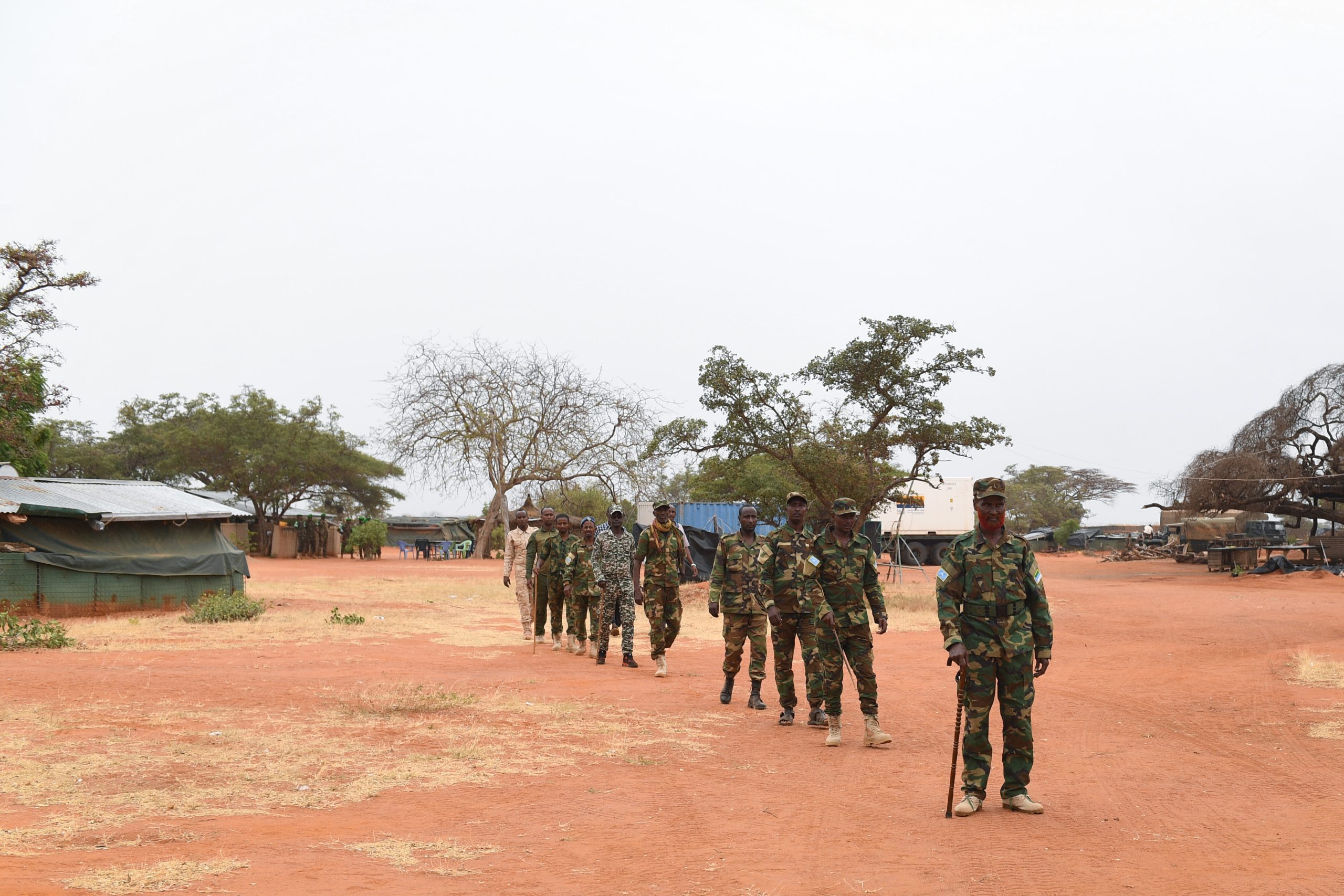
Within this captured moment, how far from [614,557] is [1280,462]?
94.5 feet

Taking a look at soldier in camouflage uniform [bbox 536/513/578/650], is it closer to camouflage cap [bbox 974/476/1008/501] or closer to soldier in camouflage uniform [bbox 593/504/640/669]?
soldier in camouflage uniform [bbox 593/504/640/669]

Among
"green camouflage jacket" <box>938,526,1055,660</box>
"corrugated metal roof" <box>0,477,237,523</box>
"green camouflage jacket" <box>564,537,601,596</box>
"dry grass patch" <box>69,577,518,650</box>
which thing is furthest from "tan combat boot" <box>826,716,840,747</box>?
"corrugated metal roof" <box>0,477,237,523</box>

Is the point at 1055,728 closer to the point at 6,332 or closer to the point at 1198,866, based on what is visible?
the point at 1198,866

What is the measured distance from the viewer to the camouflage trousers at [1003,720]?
607cm

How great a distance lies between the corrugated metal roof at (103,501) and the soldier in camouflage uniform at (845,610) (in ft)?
47.2

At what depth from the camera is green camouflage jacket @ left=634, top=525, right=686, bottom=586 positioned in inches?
465

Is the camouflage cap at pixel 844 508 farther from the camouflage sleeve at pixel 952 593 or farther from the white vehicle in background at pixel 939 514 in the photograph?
the white vehicle in background at pixel 939 514

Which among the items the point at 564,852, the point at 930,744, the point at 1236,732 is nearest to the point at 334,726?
the point at 564,852

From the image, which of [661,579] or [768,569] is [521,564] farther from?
[768,569]

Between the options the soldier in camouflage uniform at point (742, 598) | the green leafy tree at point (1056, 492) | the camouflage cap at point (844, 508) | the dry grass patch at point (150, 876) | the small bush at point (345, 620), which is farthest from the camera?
the green leafy tree at point (1056, 492)

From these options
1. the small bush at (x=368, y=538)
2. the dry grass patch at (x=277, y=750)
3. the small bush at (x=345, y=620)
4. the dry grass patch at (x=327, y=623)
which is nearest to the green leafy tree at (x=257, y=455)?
the small bush at (x=368, y=538)

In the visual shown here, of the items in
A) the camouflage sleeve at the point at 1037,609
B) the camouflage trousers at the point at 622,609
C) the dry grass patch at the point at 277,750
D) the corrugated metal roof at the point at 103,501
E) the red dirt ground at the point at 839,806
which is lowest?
the red dirt ground at the point at 839,806

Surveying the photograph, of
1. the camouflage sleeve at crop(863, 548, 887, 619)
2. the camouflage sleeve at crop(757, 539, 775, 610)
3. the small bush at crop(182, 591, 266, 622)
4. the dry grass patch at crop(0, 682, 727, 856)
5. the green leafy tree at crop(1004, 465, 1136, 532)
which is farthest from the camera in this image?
the green leafy tree at crop(1004, 465, 1136, 532)

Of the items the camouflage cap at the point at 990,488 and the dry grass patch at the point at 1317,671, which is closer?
the camouflage cap at the point at 990,488
